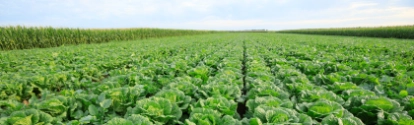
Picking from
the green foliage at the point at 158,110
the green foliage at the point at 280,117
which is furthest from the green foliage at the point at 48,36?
the green foliage at the point at 280,117

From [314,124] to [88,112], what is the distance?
8.48 ft

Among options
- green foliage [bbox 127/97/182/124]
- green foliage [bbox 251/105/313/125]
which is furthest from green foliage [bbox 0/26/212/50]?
green foliage [bbox 251/105/313/125]

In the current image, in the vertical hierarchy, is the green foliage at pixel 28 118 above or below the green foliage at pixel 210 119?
below

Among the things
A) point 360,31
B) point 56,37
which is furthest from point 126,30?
point 360,31

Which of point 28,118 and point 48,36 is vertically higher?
point 48,36

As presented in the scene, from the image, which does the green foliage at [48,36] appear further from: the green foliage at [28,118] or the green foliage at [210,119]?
the green foliage at [210,119]

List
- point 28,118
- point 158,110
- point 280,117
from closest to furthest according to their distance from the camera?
A: point 280,117 < point 28,118 < point 158,110

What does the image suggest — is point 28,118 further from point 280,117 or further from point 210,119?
point 280,117

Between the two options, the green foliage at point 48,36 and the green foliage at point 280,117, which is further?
the green foliage at point 48,36

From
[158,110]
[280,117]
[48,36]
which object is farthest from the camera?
[48,36]

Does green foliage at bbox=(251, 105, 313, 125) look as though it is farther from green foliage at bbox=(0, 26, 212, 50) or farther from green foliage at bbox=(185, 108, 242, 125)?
green foliage at bbox=(0, 26, 212, 50)

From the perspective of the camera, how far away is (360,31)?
3481 cm

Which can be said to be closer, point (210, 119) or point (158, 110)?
point (210, 119)

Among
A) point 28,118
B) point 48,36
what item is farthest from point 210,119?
point 48,36
